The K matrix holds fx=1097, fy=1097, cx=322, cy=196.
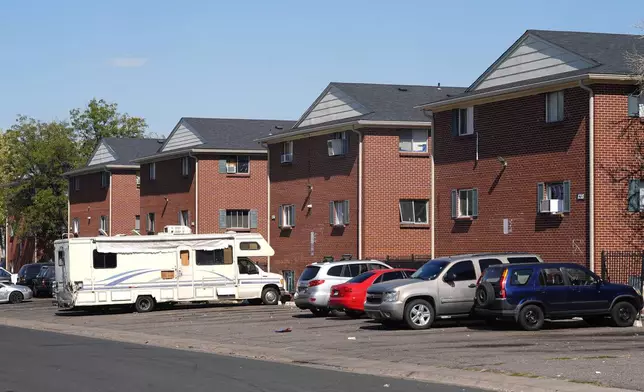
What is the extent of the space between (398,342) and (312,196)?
1030 inches

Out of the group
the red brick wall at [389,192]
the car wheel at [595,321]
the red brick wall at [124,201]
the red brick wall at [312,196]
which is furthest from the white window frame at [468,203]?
the red brick wall at [124,201]

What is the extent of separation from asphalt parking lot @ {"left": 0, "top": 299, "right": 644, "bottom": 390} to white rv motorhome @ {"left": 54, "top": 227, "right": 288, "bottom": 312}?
235 cm

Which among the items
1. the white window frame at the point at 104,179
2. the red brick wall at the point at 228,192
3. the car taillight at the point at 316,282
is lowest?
the car taillight at the point at 316,282

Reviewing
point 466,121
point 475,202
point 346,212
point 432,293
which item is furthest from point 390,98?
point 432,293

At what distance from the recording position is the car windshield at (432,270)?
28094 mm

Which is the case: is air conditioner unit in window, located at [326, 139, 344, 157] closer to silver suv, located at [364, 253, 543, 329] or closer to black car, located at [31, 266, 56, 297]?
black car, located at [31, 266, 56, 297]

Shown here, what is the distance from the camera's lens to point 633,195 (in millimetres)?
33594

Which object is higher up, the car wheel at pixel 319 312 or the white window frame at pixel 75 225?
the white window frame at pixel 75 225

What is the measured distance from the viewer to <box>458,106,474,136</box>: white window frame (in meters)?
39.1

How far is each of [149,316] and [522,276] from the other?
52.9 feet

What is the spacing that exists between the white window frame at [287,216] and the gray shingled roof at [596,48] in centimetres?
1510

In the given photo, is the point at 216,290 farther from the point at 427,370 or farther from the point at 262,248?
the point at 427,370

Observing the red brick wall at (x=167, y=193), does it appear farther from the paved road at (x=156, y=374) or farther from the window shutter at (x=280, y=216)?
the paved road at (x=156, y=374)

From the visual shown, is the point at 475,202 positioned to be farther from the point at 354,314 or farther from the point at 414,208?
the point at 414,208
